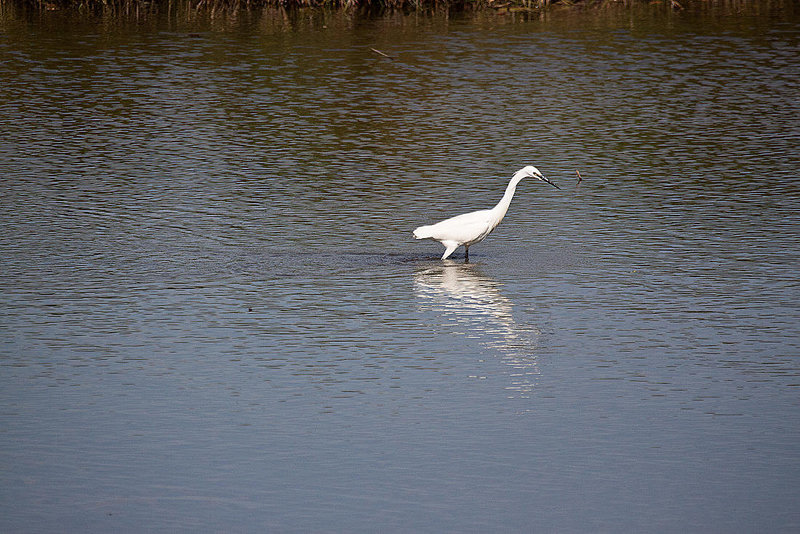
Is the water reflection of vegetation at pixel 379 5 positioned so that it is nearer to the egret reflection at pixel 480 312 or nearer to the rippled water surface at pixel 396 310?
the rippled water surface at pixel 396 310

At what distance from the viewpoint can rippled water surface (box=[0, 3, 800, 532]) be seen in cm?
635

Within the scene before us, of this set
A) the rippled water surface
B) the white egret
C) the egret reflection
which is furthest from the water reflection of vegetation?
the egret reflection

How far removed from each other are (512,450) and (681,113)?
12.1 meters

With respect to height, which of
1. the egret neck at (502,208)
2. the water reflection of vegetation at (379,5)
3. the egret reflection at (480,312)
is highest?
the water reflection of vegetation at (379,5)

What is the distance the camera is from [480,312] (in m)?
9.28

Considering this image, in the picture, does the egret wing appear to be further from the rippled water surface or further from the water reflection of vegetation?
the water reflection of vegetation

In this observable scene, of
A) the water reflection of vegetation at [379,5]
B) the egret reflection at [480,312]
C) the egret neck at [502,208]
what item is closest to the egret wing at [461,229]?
the egret neck at [502,208]

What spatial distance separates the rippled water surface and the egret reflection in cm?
3

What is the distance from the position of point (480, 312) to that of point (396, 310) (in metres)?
0.57

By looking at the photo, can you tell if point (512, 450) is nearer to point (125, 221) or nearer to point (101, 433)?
point (101, 433)

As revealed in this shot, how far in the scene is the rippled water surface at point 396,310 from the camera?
6352mm

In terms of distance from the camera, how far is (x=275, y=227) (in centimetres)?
1191

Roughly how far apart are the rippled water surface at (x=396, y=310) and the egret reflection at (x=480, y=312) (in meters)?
0.03

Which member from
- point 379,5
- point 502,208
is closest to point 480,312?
point 502,208
